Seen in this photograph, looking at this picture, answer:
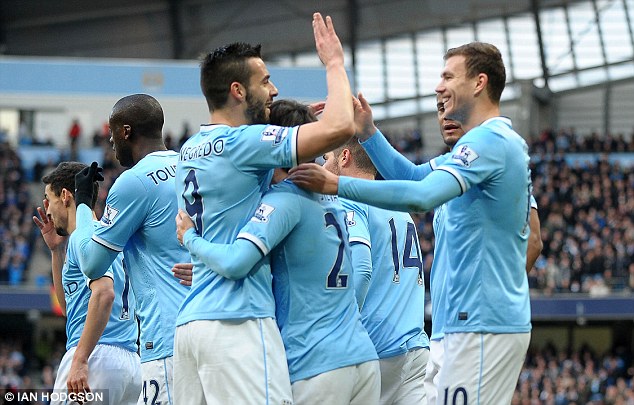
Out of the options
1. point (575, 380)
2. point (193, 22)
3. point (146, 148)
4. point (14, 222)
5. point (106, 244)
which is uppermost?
point (193, 22)

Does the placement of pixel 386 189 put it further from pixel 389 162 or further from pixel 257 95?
pixel 389 162

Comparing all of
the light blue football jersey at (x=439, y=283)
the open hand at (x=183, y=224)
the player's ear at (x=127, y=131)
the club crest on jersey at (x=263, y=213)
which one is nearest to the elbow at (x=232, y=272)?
the club crest on jersey at (x=263, y=213)

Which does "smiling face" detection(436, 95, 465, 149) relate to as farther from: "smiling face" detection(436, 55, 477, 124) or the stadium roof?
the stadium roof

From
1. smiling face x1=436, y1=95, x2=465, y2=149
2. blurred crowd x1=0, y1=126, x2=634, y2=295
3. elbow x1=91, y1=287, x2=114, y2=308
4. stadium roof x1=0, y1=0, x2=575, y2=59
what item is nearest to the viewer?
smiling face x1=436, y1=95, x2=465, y2=149

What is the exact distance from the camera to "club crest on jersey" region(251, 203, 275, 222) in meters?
4.96

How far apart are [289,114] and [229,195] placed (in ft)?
1.82

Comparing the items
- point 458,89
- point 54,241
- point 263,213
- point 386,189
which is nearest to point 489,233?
point 386,189

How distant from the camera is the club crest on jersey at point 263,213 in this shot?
496 cm

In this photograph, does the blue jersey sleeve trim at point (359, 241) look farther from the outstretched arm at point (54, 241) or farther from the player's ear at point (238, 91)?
the outstretched arm at point (54, 241)

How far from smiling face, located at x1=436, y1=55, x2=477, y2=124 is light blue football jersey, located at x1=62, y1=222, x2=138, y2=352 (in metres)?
2.96

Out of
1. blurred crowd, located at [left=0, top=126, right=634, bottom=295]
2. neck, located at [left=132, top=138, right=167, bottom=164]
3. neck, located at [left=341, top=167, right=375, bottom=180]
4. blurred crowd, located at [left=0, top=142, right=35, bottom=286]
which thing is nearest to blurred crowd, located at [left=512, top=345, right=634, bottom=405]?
blurred crowd, located at [left=0, top=126, right=634, bottom=295]

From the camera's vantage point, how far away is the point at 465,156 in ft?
17.0

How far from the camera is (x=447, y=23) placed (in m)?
47.0

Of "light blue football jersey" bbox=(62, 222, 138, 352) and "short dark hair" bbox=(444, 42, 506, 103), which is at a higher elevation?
"short dark hair" bbox=(444, 42, 506, 103)
